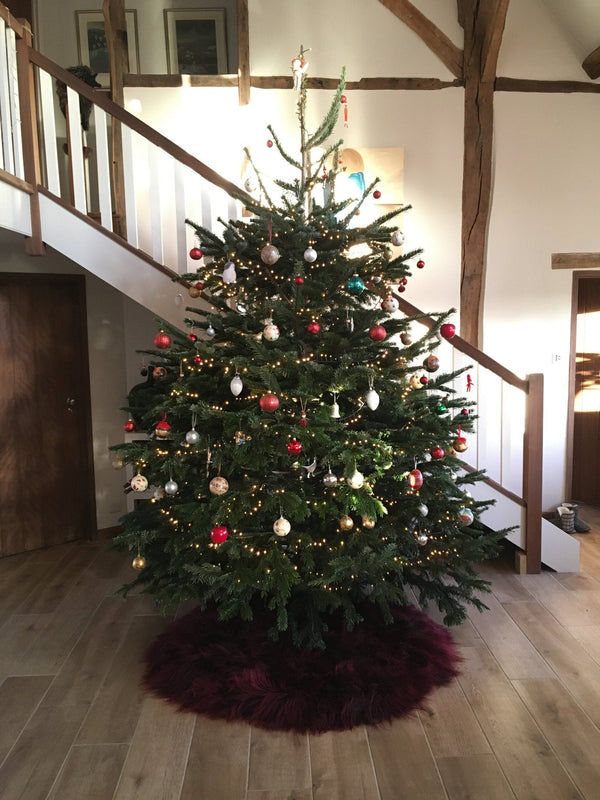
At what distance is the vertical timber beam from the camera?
4434mm

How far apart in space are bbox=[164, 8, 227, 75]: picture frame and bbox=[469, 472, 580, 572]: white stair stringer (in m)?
3.64

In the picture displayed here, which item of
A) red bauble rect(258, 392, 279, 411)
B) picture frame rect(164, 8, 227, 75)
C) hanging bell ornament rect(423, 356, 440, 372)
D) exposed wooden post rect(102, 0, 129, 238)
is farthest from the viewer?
picture frame rect(164, 8, 227, 75)

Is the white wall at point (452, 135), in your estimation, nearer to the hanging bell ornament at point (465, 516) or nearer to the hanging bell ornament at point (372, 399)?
the hanging bell ornament at point (465, 516)

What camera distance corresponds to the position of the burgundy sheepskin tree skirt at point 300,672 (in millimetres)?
2516

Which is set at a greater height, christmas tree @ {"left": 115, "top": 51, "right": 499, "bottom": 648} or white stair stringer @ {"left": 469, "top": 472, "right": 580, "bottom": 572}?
christmas tree @ {"left": 115, "top": 51, "right": 499, "bottom": 648}

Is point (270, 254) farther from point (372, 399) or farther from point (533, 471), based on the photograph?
point (533, 471)

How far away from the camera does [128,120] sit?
11.2 ft

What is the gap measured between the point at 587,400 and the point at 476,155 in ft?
6.91

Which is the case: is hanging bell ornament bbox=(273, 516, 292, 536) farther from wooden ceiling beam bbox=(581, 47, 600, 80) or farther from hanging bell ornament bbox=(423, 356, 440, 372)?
wooden ceiling beam bbox=(581, 47, 600, 80)

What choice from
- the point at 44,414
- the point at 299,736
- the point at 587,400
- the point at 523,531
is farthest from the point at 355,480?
the point at 587,400

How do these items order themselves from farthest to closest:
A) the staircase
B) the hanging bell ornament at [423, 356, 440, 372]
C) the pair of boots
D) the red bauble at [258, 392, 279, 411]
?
the pair of boots < the staircase < the hanging bell ornament at [423, 356, 440, 372] < the red bauble at [258, 392, 279, 411]

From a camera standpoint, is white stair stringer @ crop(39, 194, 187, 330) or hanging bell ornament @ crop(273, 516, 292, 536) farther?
white stair stringer @ crop(39, 194, 187, 330)

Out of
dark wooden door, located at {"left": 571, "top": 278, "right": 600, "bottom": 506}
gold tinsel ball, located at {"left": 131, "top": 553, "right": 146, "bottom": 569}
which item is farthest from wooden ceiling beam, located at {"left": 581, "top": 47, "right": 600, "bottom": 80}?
gold tinsel ball, located at {"left": 131, "top": 553, "right": 146, "bottom": 569}

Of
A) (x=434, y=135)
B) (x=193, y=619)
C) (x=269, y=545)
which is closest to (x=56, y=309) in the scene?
(x=193, y=619)
